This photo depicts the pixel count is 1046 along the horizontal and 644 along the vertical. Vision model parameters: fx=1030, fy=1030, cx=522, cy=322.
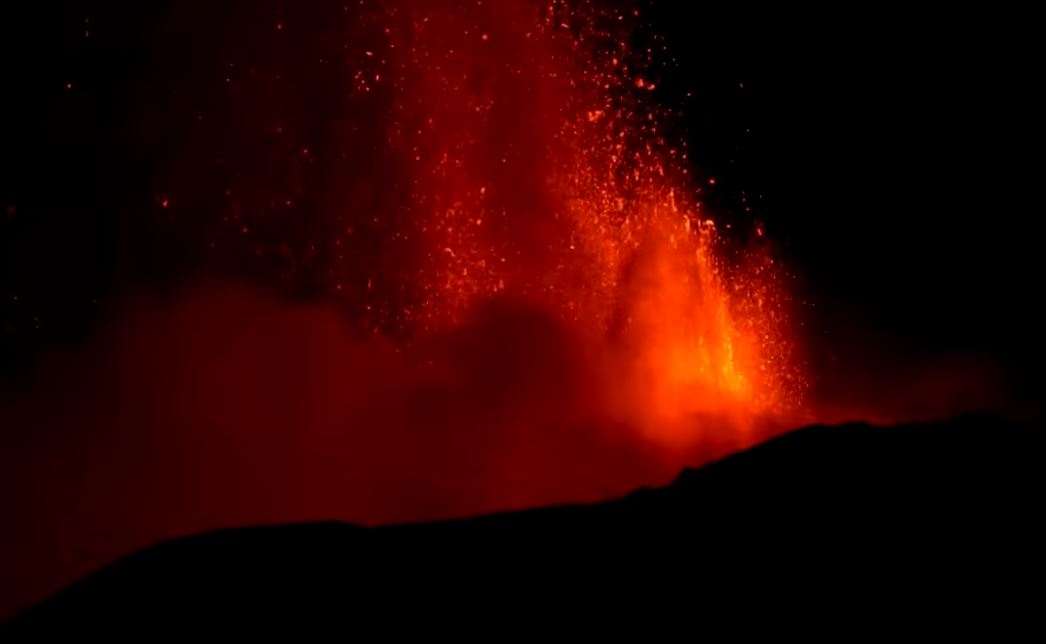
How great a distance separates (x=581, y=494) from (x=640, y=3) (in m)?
5.44

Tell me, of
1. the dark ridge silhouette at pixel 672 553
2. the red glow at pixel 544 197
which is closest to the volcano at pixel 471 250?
the red glow at pixel 544 197

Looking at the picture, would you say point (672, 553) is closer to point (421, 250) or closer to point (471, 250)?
point (471, 250)

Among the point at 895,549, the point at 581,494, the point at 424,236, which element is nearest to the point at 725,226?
the point at 424,236

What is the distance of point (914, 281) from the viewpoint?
1177 centimetres

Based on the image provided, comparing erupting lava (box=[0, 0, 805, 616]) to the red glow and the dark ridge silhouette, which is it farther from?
the dark ridge silhouette

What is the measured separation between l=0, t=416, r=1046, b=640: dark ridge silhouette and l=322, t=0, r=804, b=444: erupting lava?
5.98m

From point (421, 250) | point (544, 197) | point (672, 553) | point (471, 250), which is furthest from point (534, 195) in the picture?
point (672, 553)

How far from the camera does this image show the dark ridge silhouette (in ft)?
10.9

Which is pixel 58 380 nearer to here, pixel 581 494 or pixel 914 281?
pixel 581 494

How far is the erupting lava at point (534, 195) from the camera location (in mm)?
9922

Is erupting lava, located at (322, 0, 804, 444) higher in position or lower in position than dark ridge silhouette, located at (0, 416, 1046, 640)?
higher

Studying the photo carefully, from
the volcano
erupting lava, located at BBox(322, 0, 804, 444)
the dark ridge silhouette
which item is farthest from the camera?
erupting lava, located at BBox(322, 0, 804, 444)

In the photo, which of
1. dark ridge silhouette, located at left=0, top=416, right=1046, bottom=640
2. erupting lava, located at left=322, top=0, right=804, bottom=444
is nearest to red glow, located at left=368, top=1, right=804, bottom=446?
erupting lava, located at left=322, top=0, right=804, bottom=444

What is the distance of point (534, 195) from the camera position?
10.1 metres
